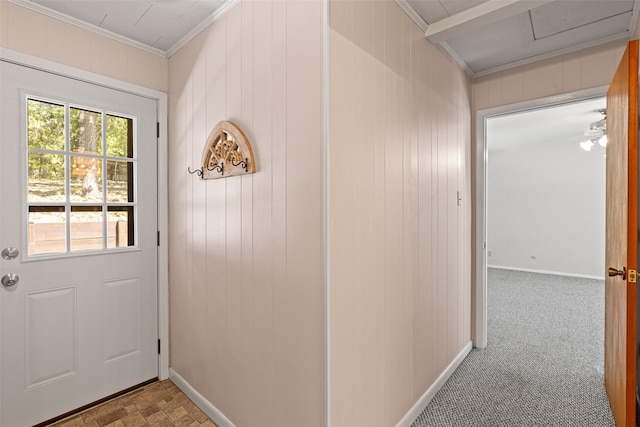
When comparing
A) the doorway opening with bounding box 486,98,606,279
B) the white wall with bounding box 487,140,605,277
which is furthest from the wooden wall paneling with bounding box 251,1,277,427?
the white wall with bounding box 487,140,605,277

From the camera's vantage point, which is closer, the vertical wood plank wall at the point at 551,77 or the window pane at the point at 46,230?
the window pane at the point at 46,230

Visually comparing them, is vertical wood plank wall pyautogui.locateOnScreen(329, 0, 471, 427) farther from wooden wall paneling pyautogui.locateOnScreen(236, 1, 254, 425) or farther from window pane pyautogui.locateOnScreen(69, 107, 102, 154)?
window pane pyautogui.locateOnScreen(69, 107, 102, 154)

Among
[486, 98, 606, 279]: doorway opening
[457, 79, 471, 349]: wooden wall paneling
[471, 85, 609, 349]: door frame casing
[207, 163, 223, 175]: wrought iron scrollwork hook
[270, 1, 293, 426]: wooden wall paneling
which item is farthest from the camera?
[486, 98, 606, 279]: doorway opening

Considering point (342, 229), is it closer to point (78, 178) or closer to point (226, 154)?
point (226, 154)

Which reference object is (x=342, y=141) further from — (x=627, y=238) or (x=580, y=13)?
(x=580, y=13)

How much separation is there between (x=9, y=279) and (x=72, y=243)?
1.12ft

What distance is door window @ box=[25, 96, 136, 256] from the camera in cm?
188

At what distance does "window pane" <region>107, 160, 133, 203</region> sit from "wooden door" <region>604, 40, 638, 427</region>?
2.94 meters

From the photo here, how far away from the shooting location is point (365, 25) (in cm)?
154

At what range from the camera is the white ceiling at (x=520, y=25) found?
1.84 m

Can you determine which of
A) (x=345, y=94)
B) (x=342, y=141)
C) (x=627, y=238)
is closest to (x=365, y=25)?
(x=345, y=94)

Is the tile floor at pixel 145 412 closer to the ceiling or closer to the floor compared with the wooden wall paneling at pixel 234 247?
closer to the floor

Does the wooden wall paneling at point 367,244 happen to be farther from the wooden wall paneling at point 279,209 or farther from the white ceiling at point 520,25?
the white ceiling at point 520,25

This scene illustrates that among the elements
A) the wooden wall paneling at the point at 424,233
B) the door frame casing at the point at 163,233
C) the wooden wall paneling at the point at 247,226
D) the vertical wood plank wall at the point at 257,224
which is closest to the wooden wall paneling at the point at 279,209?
the vertical wood plank wall at the point at 257,224
